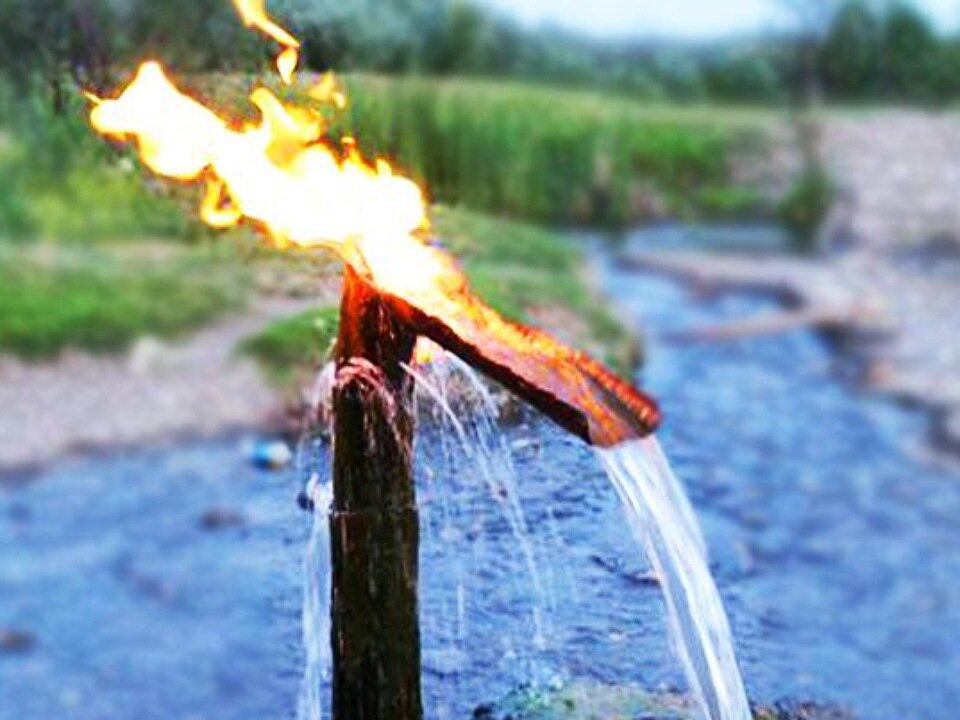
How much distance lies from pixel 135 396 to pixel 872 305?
8.20 metres

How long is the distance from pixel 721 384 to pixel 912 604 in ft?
17.3

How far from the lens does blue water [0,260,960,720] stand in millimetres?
4984

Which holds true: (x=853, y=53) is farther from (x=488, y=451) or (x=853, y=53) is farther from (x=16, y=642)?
(x=488, y=451)

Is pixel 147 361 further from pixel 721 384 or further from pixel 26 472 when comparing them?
pixel 721 384

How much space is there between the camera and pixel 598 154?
2534 centimetres

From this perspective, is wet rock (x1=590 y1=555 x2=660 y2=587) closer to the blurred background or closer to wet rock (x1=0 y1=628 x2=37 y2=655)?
the blurred background

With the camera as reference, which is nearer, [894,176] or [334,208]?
[334,208]

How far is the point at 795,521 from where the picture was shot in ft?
42.2

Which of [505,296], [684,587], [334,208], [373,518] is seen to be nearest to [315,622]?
[373,518]

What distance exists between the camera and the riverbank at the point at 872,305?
667 inches

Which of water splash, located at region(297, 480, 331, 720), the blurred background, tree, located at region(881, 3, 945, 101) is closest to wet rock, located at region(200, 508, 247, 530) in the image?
the blurred background

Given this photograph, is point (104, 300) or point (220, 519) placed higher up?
point (104, 300)

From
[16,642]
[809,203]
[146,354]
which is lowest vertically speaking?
[16,642]

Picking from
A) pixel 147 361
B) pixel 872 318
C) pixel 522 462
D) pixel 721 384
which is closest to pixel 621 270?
pixel 872 318
